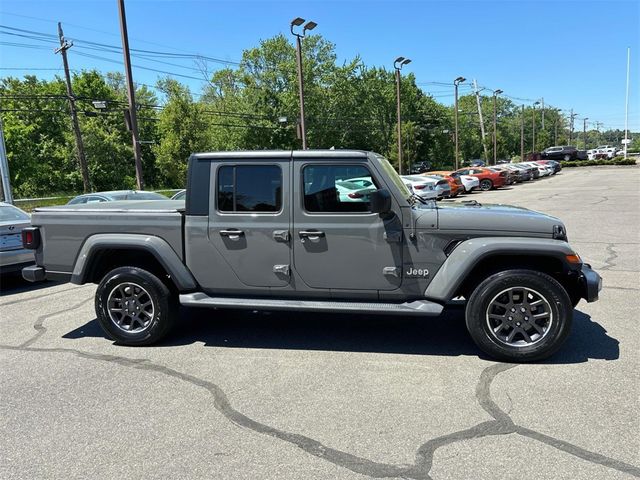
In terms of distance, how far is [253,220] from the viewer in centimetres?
452

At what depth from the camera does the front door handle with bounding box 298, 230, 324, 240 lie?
14.3 ft

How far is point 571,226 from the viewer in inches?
492

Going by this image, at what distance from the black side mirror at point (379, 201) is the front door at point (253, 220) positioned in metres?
0.84

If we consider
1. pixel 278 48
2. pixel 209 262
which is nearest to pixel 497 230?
pixel 209 262

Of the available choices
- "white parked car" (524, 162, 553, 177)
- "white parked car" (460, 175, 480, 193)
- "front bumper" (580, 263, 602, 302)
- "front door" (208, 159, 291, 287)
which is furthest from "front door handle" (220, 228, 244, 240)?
"white parked car" (524, 162, 553, 177)

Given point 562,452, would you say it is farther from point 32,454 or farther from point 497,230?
point 32,454

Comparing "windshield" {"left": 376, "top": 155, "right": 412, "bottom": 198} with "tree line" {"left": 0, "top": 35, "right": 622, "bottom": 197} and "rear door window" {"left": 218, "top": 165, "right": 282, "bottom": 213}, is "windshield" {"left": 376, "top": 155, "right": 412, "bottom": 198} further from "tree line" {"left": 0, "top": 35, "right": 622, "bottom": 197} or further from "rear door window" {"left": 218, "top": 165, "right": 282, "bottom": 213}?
"tree line" {"left": 0, "top": 35, "right": 622, "bottom": 197}

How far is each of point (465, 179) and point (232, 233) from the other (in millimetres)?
26235

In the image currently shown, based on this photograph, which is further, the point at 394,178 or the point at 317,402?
the point at 394,178

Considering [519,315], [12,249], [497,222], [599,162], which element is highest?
[599,162]

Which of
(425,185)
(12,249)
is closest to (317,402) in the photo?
(12,249)

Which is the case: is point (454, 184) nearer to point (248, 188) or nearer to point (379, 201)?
point (248, 188)

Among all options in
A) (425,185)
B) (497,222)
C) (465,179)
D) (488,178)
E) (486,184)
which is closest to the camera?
(497,222)

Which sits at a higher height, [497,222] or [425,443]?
[497,222]
